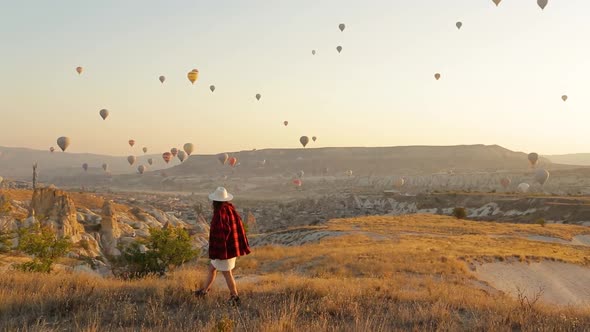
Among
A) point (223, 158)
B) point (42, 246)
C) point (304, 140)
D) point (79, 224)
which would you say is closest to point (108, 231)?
point (79, 224)

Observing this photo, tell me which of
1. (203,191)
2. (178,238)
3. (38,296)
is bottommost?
(203,191)

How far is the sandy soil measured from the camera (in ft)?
56.5

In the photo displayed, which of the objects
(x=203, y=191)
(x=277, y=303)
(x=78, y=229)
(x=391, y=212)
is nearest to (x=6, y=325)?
(x=277, y=303)

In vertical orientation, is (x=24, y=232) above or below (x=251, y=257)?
above

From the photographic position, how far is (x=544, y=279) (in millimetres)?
19734

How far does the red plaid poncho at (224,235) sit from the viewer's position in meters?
8.53

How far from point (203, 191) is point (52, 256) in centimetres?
15054

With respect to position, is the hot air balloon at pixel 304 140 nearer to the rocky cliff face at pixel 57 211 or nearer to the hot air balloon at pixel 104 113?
the hot air balloon at pixel 104 113

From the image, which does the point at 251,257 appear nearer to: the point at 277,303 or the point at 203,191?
the point at 277,303

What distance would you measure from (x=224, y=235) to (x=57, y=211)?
93.4 ft

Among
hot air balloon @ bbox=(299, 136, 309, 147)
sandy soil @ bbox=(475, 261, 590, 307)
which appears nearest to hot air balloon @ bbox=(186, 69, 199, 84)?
hot air balloon @ bbox=(299, 136, 309, 147)

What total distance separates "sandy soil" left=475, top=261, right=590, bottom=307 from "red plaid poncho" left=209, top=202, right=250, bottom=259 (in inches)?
473

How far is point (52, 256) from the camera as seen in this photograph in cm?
1692

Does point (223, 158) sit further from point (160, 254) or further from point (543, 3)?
point (160, 254)
